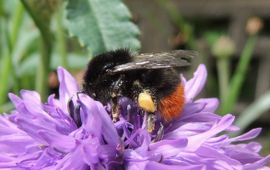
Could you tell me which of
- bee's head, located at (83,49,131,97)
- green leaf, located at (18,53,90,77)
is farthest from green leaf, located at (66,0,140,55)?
green leaf, located at (18,53,90,77)

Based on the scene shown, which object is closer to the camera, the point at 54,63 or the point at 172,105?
the point at 172,105

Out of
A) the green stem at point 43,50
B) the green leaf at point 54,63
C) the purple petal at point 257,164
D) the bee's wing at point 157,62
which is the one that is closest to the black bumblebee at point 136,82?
the bee's wing at point 157,62

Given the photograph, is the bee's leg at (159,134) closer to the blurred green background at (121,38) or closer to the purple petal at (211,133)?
the purple petal at (211,133)

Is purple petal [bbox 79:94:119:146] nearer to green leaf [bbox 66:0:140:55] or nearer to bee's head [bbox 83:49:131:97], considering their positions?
bee's head [bbox 83:49:131:97]

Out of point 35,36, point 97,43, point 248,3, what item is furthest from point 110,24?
point 248,3

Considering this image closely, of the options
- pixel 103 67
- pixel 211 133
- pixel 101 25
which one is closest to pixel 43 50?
pixel 101 25

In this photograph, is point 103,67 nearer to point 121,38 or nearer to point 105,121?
point 105,121
